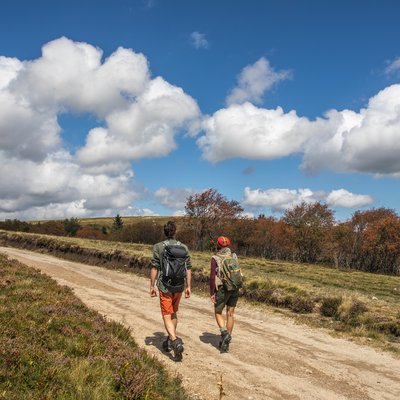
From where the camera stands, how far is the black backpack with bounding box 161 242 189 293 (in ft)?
26.3

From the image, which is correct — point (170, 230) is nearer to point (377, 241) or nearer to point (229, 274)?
point (229, 274)

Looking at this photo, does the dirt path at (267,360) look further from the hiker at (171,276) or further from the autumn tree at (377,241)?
the autumn tree at (377,241)

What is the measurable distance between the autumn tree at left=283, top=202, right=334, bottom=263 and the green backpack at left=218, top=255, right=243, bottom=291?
6573 cm

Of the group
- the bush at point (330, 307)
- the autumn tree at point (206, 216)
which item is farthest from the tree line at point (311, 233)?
the bush at point (330, 307)

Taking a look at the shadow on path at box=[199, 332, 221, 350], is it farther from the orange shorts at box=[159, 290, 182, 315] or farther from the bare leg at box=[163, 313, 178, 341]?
the orange shorts at box=[159, 290, 182, 315]

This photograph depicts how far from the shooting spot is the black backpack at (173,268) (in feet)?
26.3

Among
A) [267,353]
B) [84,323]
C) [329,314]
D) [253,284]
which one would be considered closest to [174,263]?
[84,323]

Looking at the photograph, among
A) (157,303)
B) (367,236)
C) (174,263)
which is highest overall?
(367,236)

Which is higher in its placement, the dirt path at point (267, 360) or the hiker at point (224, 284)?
the hiker at point (224, 284)

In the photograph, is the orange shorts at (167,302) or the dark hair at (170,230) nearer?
the orange shorts at (167,302)

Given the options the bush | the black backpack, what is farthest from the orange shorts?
the bush

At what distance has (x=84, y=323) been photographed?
29.5 feet

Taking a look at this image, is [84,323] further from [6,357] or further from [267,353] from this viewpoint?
[267,353]

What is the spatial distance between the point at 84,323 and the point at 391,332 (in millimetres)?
9991
